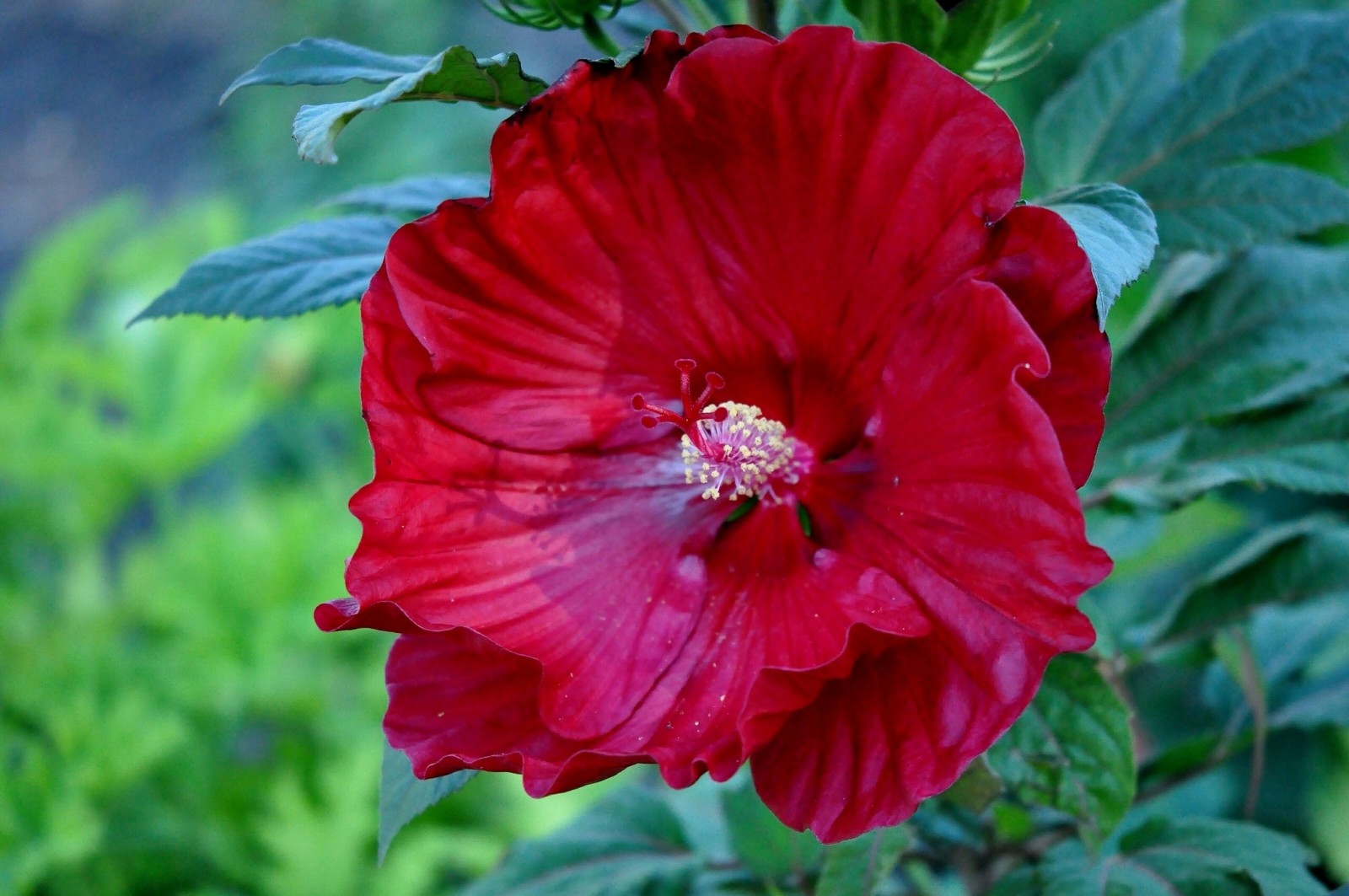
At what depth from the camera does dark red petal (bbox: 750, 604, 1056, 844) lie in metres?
0.61

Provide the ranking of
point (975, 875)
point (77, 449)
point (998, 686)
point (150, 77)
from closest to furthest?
point (998, 686)
point (975, 875)
point (77, 449)
point (150, 77)

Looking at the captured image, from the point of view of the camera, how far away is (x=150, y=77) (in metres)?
5.26

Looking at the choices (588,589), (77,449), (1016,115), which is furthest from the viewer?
(1016,115)

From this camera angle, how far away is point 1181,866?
2.94ft

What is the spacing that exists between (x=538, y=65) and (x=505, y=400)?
3297 millimetres

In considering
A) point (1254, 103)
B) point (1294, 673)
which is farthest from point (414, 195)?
point (1294, 673)

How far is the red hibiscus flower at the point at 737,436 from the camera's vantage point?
621 millimetres

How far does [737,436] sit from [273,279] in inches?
13.0

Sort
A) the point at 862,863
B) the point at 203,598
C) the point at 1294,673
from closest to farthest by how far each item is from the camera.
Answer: the point at 862,863, the point at 1294,673, the point at 203,598

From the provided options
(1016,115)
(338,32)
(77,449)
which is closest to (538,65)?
(338,32)

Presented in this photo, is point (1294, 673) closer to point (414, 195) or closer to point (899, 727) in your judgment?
point (899, 727)

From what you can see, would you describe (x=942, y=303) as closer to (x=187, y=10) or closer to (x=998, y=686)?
(x=998, y=686)

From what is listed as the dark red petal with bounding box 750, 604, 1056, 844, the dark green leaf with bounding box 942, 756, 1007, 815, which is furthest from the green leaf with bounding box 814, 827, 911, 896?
the dark red petal with bounding box 750, 604, 1056, 844

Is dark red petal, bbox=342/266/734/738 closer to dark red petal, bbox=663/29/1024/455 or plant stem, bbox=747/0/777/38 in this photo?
dark red petal, bbox=663/29/1024/455
